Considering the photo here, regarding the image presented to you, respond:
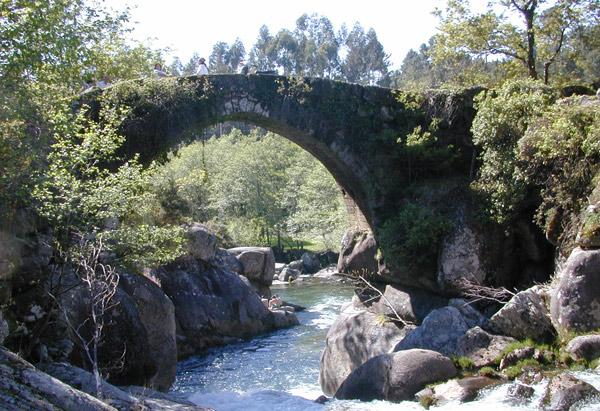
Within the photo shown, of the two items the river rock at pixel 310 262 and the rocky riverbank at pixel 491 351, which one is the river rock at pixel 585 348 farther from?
the river rock at pixel 310 262

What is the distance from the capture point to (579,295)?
8383 millimetres

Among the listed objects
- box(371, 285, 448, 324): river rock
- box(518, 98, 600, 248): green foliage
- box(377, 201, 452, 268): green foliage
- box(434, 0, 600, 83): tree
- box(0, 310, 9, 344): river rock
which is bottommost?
box(371, 285, 448, 324): river rock

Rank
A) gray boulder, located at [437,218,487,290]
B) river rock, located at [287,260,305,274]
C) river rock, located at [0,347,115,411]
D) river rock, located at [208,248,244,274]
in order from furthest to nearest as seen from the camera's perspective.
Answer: river rock, located at [287,260,305,274] → river rock, located at [208,248,244,274] → gray boulder, located at [437,218,487,290] → river rock, located at [0,347,115,411]

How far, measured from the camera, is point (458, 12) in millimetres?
16484

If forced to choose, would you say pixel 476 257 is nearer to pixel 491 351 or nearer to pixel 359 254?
pixel 491 351

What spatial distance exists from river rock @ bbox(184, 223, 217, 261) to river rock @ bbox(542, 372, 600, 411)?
9559 mm

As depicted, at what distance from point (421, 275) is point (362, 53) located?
50.9m

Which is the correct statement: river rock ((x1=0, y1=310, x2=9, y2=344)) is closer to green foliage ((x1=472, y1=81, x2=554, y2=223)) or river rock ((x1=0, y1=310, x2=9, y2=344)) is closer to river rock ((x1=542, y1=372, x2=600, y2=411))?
river rock ((x1=542, y1=372, x2=600, y2=411))

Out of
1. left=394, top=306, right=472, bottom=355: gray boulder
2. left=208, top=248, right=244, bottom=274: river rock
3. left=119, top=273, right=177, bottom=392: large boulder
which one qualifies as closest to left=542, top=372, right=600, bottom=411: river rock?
left=394, top=306, right=472, bottom=355: gray boulder

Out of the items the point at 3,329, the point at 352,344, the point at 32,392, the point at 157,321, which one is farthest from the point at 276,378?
the point at 32,392

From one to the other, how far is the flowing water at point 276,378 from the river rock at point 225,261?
2241mm

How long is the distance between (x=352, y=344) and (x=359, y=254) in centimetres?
379

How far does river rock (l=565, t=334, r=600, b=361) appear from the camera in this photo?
25.4ft

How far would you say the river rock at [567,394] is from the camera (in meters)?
6.66
